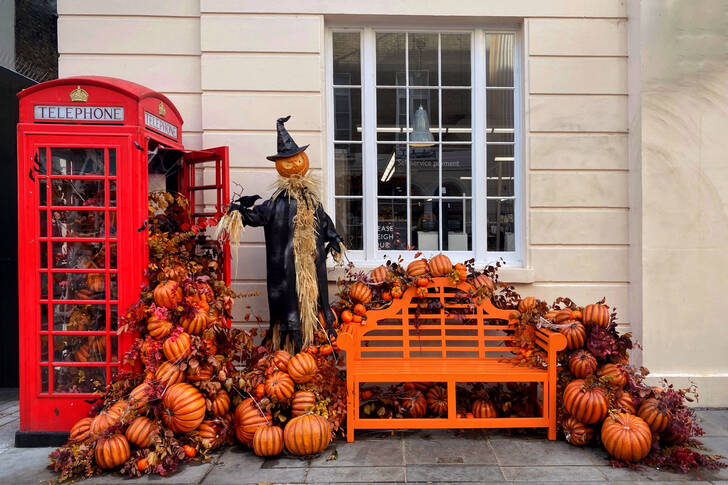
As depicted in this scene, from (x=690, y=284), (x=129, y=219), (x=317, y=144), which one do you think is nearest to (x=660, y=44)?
(x=690, y=284)

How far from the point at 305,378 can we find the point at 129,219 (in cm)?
197

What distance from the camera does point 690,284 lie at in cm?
541

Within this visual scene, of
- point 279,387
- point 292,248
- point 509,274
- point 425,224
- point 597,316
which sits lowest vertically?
point 279,387

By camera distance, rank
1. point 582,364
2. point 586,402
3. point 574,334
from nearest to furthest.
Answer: point 586,402 → point 582,364 → point 574,334

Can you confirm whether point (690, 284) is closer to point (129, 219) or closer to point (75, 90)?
point (129, 219)

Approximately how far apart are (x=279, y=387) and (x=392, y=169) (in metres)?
2.74

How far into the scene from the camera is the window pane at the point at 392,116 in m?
5.77

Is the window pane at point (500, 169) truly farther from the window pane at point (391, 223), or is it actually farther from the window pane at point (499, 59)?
the window pane at point (391, 223)

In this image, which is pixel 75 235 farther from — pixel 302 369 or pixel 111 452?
pixel 302 369

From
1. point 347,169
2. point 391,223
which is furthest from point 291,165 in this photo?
point 391,223

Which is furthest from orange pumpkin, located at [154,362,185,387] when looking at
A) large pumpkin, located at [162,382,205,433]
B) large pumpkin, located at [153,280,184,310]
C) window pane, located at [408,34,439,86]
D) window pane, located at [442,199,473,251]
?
window pane, located at [408,34,439,86]

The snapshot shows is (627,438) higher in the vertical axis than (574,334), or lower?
lower

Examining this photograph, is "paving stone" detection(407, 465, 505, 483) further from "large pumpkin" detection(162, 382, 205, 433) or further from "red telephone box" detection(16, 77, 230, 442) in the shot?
"red telephone box" detection(16, 77, 230, 442)

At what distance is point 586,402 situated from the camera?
4.15 meters
